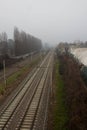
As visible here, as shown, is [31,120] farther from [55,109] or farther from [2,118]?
[55,109]

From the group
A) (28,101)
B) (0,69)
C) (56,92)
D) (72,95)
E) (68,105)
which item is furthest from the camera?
(0,69)

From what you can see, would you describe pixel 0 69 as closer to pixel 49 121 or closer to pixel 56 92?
pixel 56 92

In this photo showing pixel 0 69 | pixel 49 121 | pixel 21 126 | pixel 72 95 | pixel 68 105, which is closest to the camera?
pixel 21 126

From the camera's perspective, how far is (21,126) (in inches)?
741

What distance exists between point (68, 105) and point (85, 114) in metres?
4.28

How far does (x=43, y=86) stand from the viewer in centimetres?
3575

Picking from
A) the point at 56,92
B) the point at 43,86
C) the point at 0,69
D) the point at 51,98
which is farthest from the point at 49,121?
the point at 0,69

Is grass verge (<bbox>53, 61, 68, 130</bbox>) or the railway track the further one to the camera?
grass verge (<bbox>53, 61, 68, 130</bbox>)

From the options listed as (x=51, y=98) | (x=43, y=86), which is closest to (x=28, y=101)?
(x=51, y=98)

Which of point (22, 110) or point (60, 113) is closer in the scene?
point (60, 113)

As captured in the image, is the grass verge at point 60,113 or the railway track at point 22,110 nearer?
the railway track at point 22,110

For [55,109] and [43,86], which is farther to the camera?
[43,86]

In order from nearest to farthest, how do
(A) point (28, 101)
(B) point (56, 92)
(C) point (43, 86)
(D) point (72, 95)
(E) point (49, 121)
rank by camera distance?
(E) point (49, 121) → (D) point (72, 95) → (A) point (28, 101) → (B) point (56, 92) → (C) point (43, 86)

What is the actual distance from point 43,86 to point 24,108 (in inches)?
471
